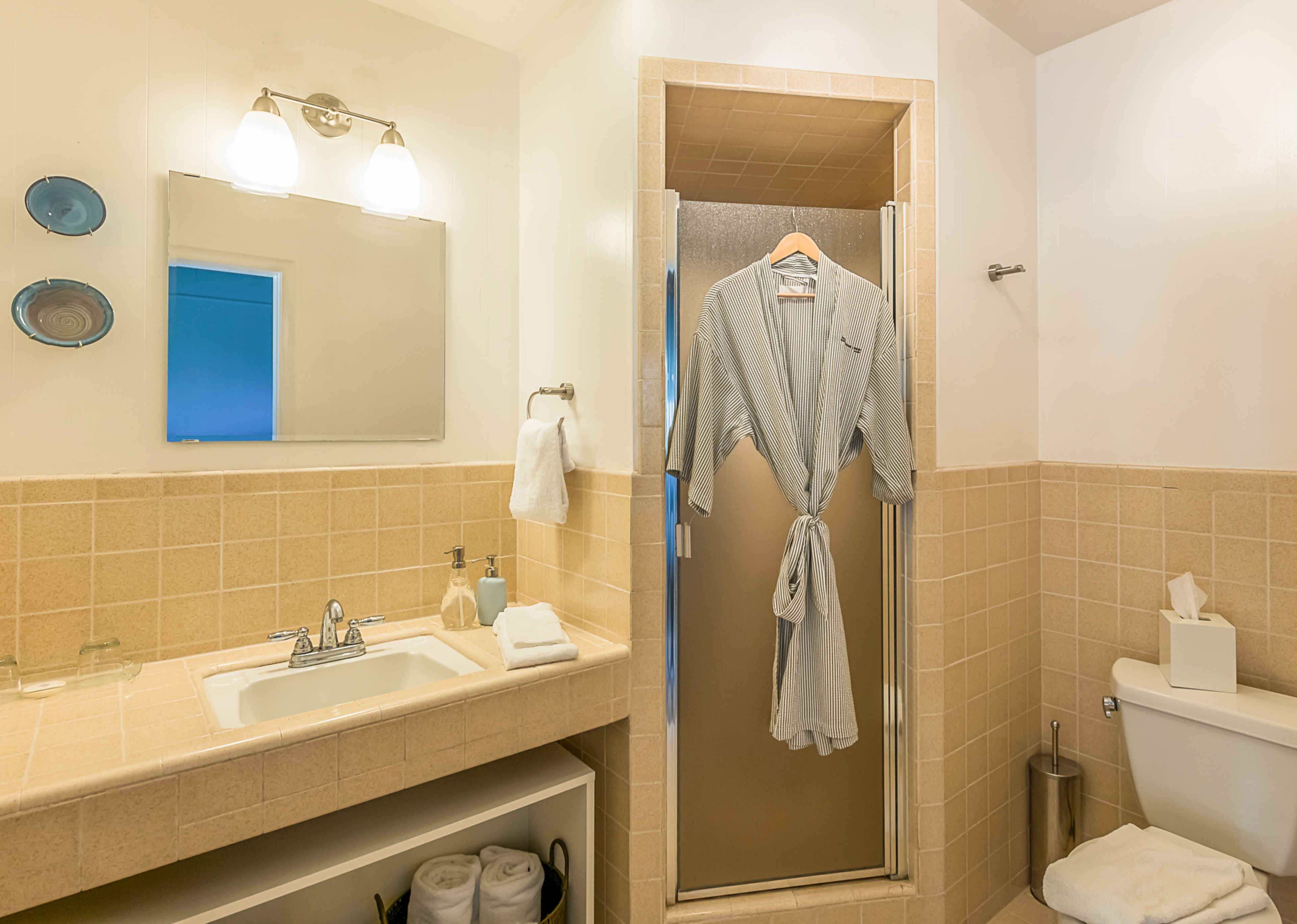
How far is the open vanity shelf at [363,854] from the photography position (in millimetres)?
1128

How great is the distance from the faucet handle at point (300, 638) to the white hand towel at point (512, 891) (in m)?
0.68

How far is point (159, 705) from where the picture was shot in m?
1.25

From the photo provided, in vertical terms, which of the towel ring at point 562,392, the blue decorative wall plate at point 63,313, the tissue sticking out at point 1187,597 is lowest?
the tissue sticking out at point 1187,597

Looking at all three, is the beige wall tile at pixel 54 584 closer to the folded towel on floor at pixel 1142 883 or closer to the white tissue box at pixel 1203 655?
the folded towel on floor at pixel 1142 883

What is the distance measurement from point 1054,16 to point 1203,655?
69.7 inches

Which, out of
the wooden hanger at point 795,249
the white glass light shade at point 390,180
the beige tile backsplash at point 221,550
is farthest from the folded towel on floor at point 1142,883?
the white glass light shade at point 390,180

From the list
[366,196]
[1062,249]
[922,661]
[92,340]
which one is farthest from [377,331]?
[1062,249]

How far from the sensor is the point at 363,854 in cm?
125

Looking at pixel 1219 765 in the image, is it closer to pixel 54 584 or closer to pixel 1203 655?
pixel 1203 655

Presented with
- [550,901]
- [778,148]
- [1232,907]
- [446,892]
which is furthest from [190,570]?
[1232,907]

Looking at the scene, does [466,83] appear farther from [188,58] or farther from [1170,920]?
[1170,920]

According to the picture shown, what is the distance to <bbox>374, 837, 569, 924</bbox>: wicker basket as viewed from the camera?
59.3 inches

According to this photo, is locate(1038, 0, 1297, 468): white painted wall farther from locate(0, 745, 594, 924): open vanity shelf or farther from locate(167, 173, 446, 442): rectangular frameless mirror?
locate(167, 173, 446, 442): rectangular frameless mirror

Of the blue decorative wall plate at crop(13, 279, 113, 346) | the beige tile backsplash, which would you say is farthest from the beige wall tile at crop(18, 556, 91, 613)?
the blue decorative wall plate at crop(13, 279, 113, 346)
